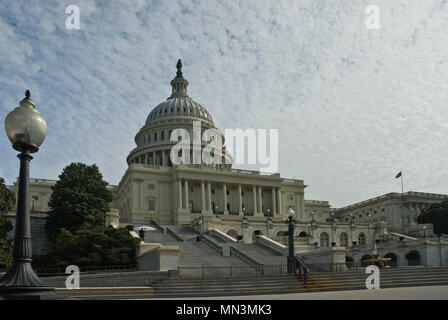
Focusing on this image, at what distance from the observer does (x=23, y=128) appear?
10.3m

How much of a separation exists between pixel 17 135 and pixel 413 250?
58.1 meters

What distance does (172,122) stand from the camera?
401ft

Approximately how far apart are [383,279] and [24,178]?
24.0 metres

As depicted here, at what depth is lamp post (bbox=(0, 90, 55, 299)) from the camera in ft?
32.3

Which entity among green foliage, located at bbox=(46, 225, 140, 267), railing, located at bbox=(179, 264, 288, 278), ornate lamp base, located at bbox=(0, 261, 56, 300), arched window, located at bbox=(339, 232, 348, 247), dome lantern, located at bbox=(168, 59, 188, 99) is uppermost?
dome lantern, located at bbox=(168, 59, 188, 99)

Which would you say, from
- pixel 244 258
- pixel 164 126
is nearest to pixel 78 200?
pixel 244 258

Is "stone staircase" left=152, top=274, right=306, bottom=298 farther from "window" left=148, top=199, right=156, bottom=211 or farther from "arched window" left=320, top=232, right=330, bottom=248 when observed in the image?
"window" left=148, top=199, right=156, bottom=211

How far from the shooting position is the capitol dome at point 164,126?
117 meters

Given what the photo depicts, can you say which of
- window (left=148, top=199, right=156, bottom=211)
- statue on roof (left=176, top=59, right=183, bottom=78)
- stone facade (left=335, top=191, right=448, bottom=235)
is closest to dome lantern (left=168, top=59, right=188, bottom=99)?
statue on roof (left=176, top=59, right=183, bottom=78)

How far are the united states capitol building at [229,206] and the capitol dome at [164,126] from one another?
27 centimetres

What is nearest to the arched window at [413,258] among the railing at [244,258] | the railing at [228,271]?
the railing at [244,258]
